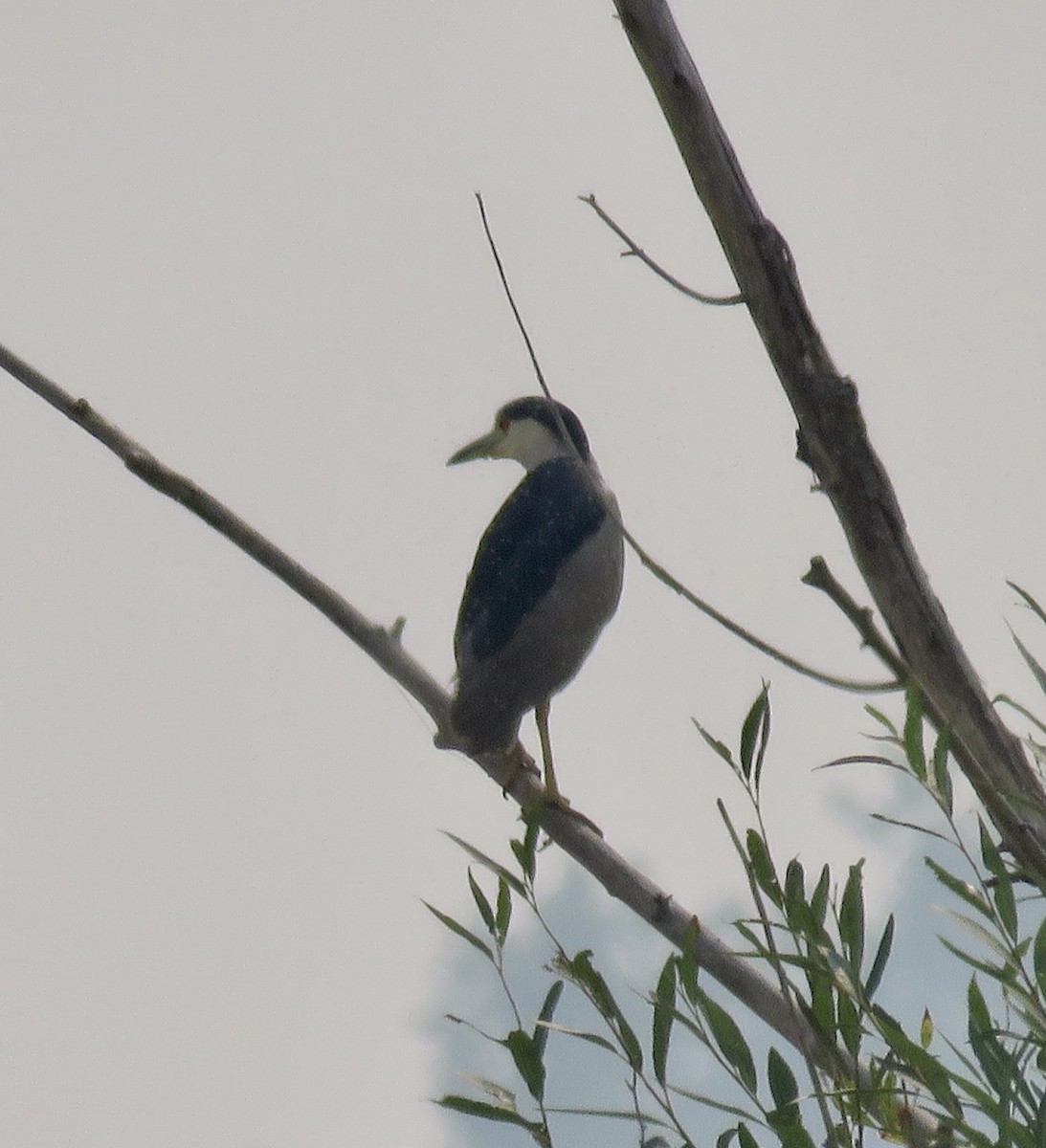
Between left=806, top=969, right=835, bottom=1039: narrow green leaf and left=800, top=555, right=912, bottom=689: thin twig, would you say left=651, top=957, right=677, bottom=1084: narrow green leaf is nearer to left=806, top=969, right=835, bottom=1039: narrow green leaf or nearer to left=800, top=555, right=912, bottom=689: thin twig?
left=806, top=969, right=835, bottom=1039: narrow green leaf

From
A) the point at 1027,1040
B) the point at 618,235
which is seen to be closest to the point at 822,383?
the point at 618,235

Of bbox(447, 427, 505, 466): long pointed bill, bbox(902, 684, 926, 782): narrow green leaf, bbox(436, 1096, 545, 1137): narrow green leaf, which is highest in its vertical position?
bbox(447, 427, 505, 466): long pointed bill

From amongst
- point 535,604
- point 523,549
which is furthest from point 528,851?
point 523,549

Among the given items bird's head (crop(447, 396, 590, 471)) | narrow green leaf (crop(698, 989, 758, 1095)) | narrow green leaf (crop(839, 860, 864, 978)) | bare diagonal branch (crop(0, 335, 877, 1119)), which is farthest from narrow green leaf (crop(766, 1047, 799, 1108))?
bird's head (crop(447, 396, 590, 471))

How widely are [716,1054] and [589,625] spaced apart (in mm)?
2853

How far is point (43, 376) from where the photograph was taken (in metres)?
2.69

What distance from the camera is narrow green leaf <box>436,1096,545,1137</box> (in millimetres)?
1845

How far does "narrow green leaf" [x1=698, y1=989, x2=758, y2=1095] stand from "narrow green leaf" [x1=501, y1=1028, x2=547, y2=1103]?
0.76 feet

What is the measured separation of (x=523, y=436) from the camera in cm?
599

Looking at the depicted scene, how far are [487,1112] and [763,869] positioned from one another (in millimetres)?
481

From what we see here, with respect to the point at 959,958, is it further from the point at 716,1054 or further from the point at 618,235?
the point at 618,235

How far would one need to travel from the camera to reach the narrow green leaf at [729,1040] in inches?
68.2

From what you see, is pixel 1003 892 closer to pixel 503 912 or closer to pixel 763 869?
pixel 763 869

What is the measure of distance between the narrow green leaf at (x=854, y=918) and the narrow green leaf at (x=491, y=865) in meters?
0.48
